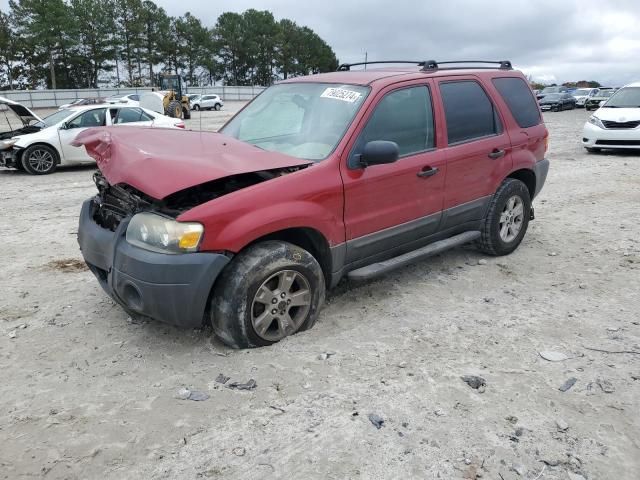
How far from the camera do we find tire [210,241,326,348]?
333cm

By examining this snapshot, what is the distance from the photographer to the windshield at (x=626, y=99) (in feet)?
41.9

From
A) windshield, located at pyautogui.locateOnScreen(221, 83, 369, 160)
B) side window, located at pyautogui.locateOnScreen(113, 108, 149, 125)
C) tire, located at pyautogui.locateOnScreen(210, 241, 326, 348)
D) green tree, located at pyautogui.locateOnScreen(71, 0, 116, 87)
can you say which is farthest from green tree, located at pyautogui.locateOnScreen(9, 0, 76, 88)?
tire, located at pyautogui.locateOnScreen(210, 241, 326, 348)

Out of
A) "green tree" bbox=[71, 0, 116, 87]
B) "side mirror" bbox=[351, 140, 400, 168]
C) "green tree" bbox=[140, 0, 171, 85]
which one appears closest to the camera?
"side mirror" bbox=[351, 140, 400, 168]

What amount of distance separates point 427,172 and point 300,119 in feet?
3.64

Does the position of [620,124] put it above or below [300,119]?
below

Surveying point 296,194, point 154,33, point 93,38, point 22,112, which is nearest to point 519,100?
point 296,194

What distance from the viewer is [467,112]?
15.5ft

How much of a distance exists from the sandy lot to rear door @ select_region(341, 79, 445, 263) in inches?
23.5

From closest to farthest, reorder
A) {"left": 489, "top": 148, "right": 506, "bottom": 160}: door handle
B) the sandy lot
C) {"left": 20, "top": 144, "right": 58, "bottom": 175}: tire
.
→ the sandy lot, {"left": 489, "top": 148, "right": 506, "bottom": 160}: door handle, {"left": 20, "top": 144, "right": 58, "bottom": 175}: tire

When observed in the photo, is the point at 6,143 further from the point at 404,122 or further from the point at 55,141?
the point at 404,122

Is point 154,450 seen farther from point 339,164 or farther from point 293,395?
point 339,164

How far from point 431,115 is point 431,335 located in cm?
183

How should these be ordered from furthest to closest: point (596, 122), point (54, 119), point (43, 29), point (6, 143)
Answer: point (43, 29) → point (596, 122) → point (54, 119) → point (6, 143)

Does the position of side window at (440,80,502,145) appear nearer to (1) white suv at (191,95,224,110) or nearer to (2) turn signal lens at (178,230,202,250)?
(2) turn signal lens at (178,230,202,250)
